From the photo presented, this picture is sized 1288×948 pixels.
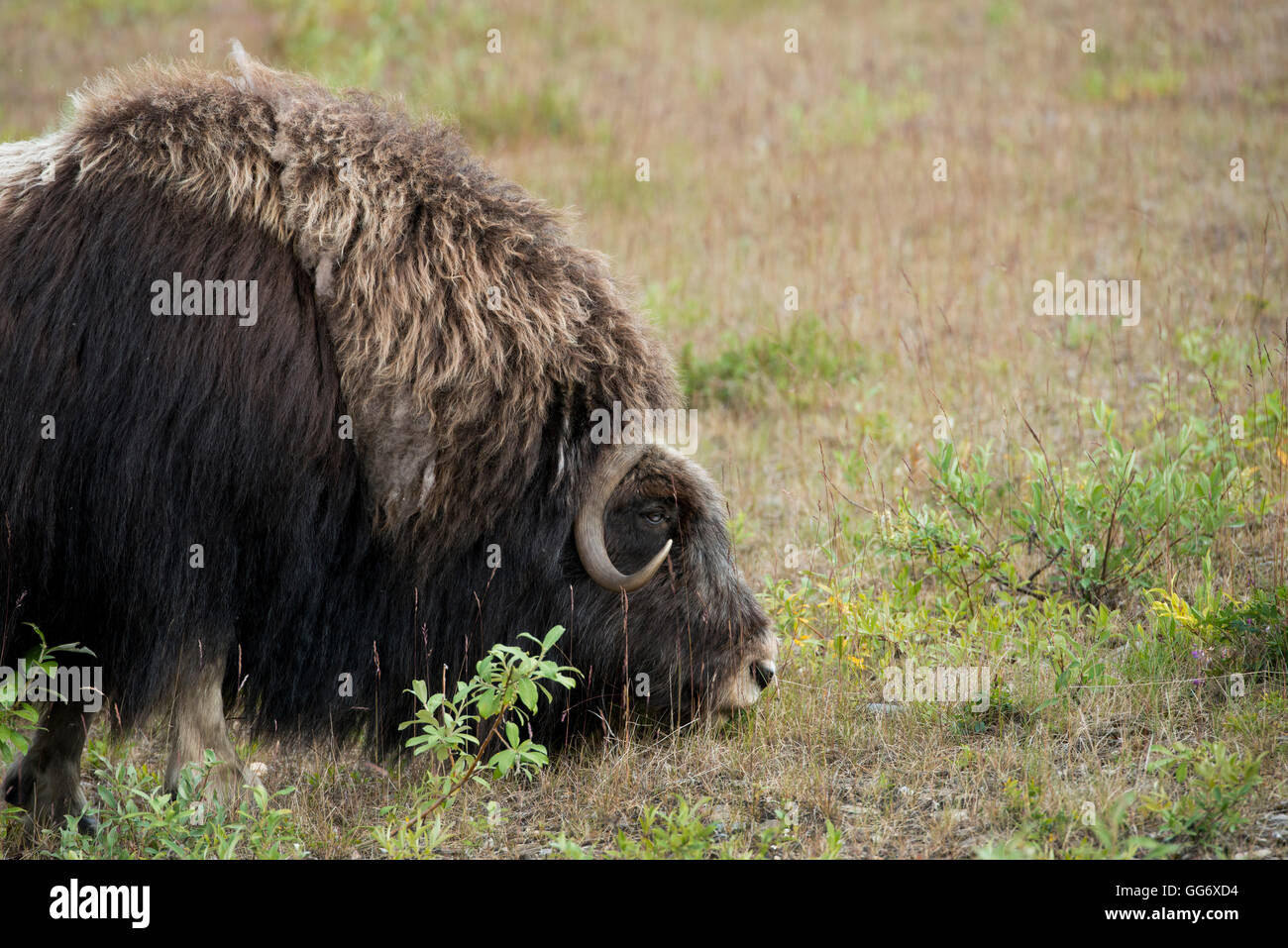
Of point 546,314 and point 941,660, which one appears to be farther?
point 941,660

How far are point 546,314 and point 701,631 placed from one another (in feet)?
3.03

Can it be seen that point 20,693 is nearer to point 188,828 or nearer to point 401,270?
point 188,828

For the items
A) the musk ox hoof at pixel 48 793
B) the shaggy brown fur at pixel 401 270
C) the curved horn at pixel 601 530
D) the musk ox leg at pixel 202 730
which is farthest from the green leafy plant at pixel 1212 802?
the musk ox hoof at pixel 48 793

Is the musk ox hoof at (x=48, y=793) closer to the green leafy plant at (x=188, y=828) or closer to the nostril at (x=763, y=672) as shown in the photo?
the green leafy plant at (x=188, y=828)

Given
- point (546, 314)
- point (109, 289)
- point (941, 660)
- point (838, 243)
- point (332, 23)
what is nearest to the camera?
point (109, 289)

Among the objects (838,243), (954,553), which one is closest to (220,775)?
(954,553)

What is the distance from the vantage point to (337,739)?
3.24 meters

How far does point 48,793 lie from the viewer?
335 cm

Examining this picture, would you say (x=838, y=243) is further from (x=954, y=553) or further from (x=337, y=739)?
(x=337, y=739)

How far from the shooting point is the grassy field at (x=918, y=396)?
296 cm

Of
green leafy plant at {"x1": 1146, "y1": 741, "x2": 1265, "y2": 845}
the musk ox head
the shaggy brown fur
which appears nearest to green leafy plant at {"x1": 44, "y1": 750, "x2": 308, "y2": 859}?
the shaggy brown fur

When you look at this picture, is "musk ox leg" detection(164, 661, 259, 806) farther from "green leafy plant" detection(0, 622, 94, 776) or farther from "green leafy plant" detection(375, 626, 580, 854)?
"green leafy plant" detection(375, 626, 580, 854)

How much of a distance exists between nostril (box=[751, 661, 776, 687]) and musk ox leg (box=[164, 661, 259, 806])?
1.36 meters

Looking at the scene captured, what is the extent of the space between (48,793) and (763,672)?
1.98 metres
